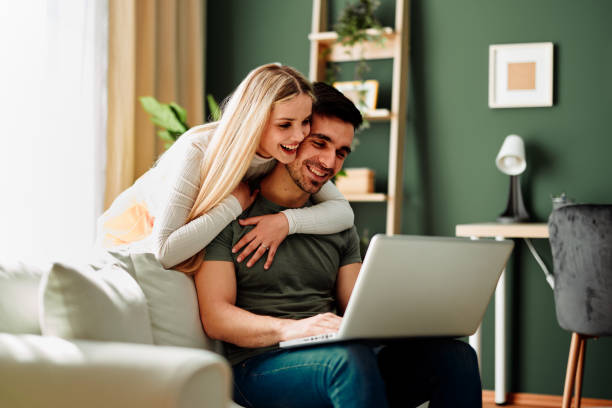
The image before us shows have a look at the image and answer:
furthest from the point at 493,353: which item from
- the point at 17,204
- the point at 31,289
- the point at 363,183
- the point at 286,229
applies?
the point at 31,289

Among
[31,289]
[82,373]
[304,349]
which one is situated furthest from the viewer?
[304,349]

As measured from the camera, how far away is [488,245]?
137 cm

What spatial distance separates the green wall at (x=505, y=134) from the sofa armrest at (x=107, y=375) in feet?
A: 8.73

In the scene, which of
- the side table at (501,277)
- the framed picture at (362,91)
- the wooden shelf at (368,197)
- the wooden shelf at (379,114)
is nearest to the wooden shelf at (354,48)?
the framed picture at (362,91)

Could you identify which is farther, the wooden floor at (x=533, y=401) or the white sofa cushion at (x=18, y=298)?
the wooden floor at (x=533, y=401)

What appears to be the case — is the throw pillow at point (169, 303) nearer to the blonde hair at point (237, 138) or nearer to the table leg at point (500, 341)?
the blonde hair at point (237, 138)

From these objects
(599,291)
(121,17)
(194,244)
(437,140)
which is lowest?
(599,291)

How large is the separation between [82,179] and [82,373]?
2.11 meters

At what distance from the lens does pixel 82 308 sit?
113cm

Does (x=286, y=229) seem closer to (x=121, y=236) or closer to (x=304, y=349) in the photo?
(x=304, y=349)

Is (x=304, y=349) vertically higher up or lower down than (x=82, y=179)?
lower down

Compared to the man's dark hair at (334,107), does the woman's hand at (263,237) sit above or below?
below

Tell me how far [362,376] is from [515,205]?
2218mm

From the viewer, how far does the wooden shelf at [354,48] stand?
3.45 meters
